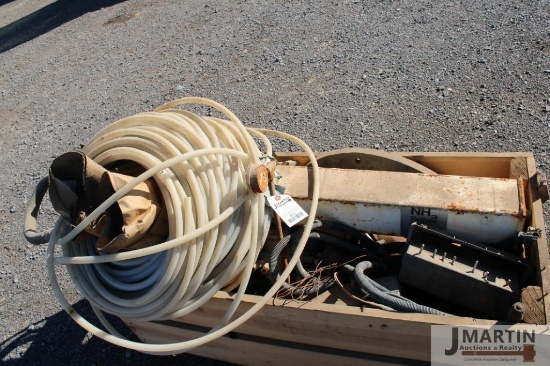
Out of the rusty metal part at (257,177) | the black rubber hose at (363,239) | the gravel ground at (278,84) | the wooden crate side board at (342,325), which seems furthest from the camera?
the gravel ground at (278,84)

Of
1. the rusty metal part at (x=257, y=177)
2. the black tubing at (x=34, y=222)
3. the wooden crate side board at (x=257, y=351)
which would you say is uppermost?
the rusty metal part at (x=257, y=177)

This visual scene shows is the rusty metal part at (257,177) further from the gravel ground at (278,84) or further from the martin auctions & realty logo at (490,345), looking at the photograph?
the gravel ground at (278,84)

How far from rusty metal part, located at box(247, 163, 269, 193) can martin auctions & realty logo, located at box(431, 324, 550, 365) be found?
857 millimetres

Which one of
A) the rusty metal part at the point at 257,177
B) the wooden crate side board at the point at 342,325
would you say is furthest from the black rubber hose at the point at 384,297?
the rusty metal part at the point at 257,177

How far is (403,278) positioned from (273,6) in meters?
4.59

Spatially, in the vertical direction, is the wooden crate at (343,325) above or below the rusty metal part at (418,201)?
below

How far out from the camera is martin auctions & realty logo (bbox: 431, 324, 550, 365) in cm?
173

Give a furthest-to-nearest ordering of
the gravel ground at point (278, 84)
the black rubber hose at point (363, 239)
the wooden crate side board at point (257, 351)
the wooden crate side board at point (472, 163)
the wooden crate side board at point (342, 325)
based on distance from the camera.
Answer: the gravel ground at point (278, 84), the wooden crate side board at point (472, 163), the black rubber hose at point (363, 239), the wooden crate side board at point (257, 351), the wooden crate side board at point (342, 325)

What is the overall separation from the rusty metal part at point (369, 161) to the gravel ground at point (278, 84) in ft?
3.48

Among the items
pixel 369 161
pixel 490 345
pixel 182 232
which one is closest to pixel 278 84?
pixel 369 161

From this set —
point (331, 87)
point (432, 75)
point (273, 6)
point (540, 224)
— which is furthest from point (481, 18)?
point (540, 224)

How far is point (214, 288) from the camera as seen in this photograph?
2.01 metres

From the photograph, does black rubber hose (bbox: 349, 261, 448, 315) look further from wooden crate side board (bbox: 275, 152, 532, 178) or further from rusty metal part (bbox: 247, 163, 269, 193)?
wooden crate side board (bbox: 275, 152, 532, 178)

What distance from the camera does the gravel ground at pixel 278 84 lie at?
3398 millimetres
